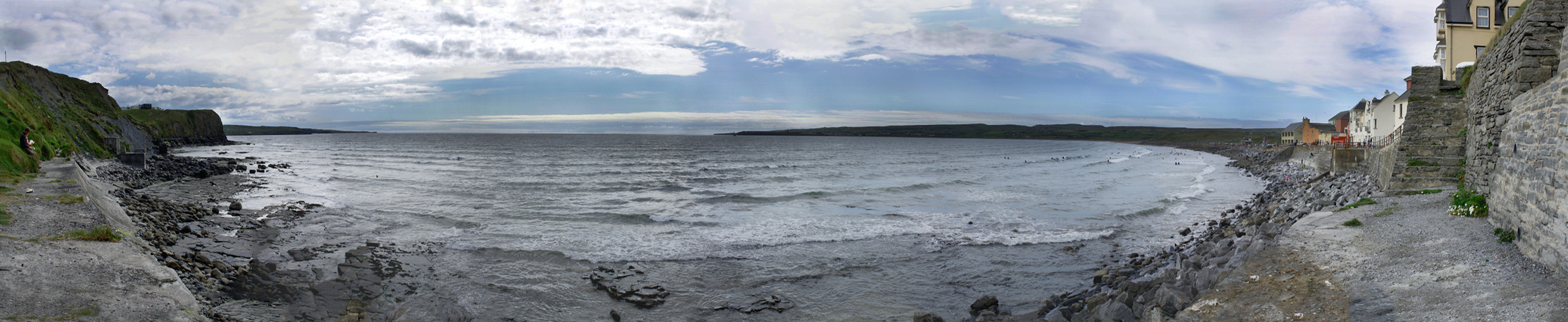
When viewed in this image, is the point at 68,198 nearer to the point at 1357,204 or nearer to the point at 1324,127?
the point at 1357,204

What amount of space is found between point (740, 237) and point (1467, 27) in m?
33.7

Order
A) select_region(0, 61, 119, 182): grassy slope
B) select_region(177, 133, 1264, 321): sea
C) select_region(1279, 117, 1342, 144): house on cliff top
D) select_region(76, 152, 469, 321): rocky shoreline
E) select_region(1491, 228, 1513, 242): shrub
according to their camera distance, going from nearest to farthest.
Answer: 1. select_region(1491, 228, 1513, 242): shrub
2. select_region(76, 152, 469, 321): rocky shoreline
3. select_region(177, 133, 1264, 321): sea
4. select_region(0, 61, 119, 182): grassy slope
5. select_region(1279, 117, 1342, 144): house on cliff top

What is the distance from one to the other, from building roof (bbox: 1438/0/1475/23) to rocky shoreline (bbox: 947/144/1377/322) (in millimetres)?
11727

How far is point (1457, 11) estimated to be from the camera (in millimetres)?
27656

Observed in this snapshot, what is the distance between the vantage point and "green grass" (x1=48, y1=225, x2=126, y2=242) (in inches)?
420

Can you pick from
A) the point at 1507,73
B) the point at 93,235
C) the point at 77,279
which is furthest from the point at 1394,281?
the point at 93,235

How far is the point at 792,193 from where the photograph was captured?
29844 mm

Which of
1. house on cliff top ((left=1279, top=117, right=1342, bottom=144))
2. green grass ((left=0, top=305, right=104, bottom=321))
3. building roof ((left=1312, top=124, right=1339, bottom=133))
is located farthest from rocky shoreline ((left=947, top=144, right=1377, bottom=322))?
building roof ((left=1312, top=124, right=1339, bottom=133))

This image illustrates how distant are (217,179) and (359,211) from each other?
20.5m

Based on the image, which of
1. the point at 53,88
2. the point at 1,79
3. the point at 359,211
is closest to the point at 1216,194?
the point at 359,211

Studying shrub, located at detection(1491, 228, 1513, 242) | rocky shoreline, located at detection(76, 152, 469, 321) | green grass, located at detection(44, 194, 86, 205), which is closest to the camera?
shrub, located at detection(1491, 228, 1513, 242)

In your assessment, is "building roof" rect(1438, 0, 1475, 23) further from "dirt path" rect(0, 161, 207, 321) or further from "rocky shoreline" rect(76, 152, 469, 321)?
"dirt path" rect(0, 161, 207, 321)

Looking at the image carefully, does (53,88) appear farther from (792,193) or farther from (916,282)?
(916,282)

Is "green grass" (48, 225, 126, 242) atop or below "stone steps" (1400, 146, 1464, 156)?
below
